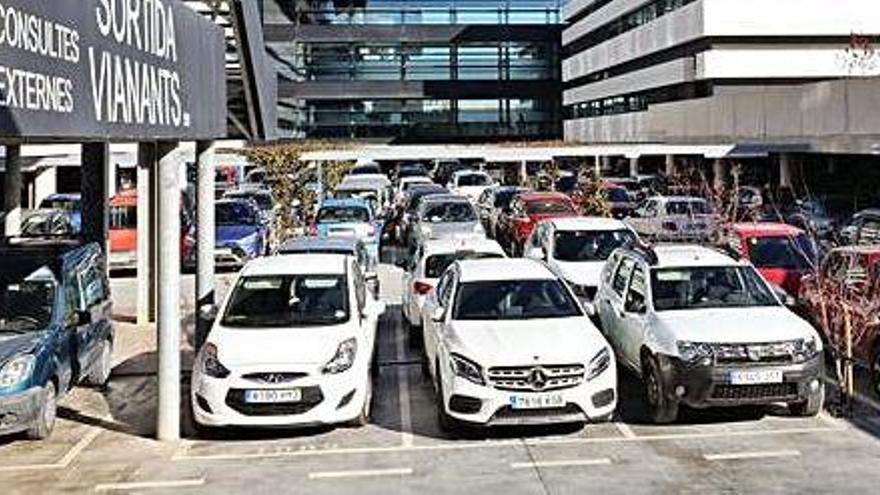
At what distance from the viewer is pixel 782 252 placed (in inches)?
655

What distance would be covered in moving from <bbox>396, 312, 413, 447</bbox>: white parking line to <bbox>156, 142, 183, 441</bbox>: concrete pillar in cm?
226

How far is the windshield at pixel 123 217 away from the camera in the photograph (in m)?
24.8

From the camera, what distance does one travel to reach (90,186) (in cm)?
1625

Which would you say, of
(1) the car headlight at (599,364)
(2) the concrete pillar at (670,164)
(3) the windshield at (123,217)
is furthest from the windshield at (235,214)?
(2) the concrete pillar at (670,164)

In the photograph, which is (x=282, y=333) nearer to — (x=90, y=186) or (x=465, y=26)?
(x=90, y=186)

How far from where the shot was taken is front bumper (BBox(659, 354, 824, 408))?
1024 cm

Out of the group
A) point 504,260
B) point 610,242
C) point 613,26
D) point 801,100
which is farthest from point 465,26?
point 504,260

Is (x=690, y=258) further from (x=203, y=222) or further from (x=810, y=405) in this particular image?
(x=203, y=222)

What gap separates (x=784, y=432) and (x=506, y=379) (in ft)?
9.19

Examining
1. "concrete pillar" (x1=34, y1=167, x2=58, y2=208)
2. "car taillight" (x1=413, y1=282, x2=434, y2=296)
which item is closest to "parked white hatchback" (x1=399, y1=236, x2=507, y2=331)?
"car taillight" (x1=413, y1=282, x2=434, y2=296)

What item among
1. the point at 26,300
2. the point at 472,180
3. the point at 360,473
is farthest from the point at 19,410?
the point at 472,180

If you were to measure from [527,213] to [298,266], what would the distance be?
15.4 meters

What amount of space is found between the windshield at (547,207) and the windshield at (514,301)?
15345mm

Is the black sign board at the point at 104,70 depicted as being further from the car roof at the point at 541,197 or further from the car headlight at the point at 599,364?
the car roof at the point at 541,197
